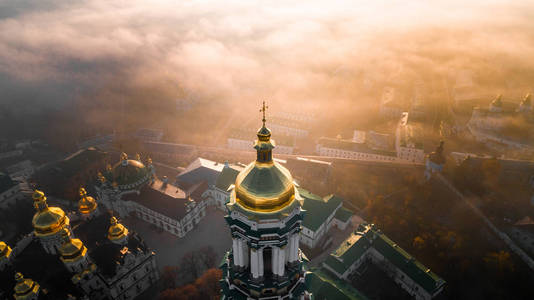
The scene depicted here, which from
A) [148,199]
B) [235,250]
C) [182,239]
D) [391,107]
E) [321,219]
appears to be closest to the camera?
[235,250]

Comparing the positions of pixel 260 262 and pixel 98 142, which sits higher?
pixel 260 262

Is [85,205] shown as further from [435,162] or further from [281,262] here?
[435,162]

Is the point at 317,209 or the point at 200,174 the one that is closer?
the point at 317,209

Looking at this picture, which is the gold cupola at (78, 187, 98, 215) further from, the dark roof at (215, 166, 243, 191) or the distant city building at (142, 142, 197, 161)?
the distant city building at (142, 142, 197, 161)

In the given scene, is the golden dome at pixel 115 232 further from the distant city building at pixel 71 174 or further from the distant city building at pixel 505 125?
the distant city building at pixel 505 125

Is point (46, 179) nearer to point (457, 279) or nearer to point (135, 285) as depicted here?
point (135, 285)

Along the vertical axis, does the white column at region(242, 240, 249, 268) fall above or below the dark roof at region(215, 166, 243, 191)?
above

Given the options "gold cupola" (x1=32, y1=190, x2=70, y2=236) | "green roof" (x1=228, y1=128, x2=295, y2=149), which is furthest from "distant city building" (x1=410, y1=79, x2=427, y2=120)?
"gold cupola" (x1=32, y1=190, x2=70, y2=236)

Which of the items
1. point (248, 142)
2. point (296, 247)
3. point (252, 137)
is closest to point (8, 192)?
point (248, 142)
